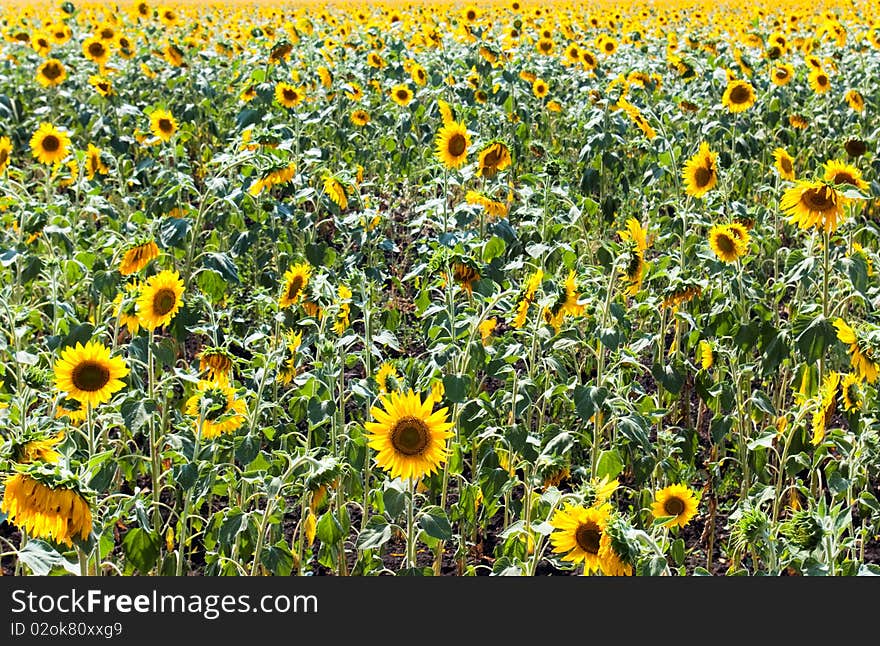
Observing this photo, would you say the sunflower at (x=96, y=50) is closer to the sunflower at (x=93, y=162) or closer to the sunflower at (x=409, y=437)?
the sunflower at (x=93, y=162)

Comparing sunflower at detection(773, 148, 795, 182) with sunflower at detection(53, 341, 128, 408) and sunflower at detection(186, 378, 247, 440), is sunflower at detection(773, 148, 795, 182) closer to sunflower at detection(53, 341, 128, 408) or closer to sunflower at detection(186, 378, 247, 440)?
sunflower at detection(186, 378, 247, 440)

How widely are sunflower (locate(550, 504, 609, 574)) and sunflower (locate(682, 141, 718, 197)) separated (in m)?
2.36

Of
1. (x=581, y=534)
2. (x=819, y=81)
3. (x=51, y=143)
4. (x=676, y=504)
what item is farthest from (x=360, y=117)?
(x=581, y=534)

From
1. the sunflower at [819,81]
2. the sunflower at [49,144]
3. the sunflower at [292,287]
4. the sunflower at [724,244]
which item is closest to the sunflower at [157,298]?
the sunflower at [292,287]

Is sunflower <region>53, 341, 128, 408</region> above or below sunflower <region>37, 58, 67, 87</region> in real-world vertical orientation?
below

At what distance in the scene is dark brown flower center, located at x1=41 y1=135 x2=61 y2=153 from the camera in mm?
5527

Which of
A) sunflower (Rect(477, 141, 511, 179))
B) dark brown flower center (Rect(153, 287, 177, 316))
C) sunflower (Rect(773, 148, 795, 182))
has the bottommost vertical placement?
A: dark brown flower center (Rect(153, 287, 177, 316))

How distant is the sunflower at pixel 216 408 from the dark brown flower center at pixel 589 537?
1.13 metres

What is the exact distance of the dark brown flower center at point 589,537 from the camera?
7.85 feet

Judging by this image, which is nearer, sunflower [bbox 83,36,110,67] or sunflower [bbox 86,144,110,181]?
sunflower [bbox 86,144,110,181]

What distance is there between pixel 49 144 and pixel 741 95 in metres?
3.87

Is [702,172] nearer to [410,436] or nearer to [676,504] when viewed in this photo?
[676,504]

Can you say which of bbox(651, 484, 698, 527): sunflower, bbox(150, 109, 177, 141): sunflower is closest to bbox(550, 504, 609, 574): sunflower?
bbox(651, 484, 698, 527): sunflower

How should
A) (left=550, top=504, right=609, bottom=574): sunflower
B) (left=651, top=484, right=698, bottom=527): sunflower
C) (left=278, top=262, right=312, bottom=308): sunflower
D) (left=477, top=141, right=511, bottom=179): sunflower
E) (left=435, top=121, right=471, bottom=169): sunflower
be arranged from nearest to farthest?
(left=550, top=504, right=609, bottom=574): sunflower → (left=651, top=484, right=698, bottom=527): sunflower → (left=278, top=262, right=312, bottom=308): sunflower → (left=477, top=141, right=511, bottom=179): sunflower → (left=435, top=121, right=471, bottom=169): sunflower
